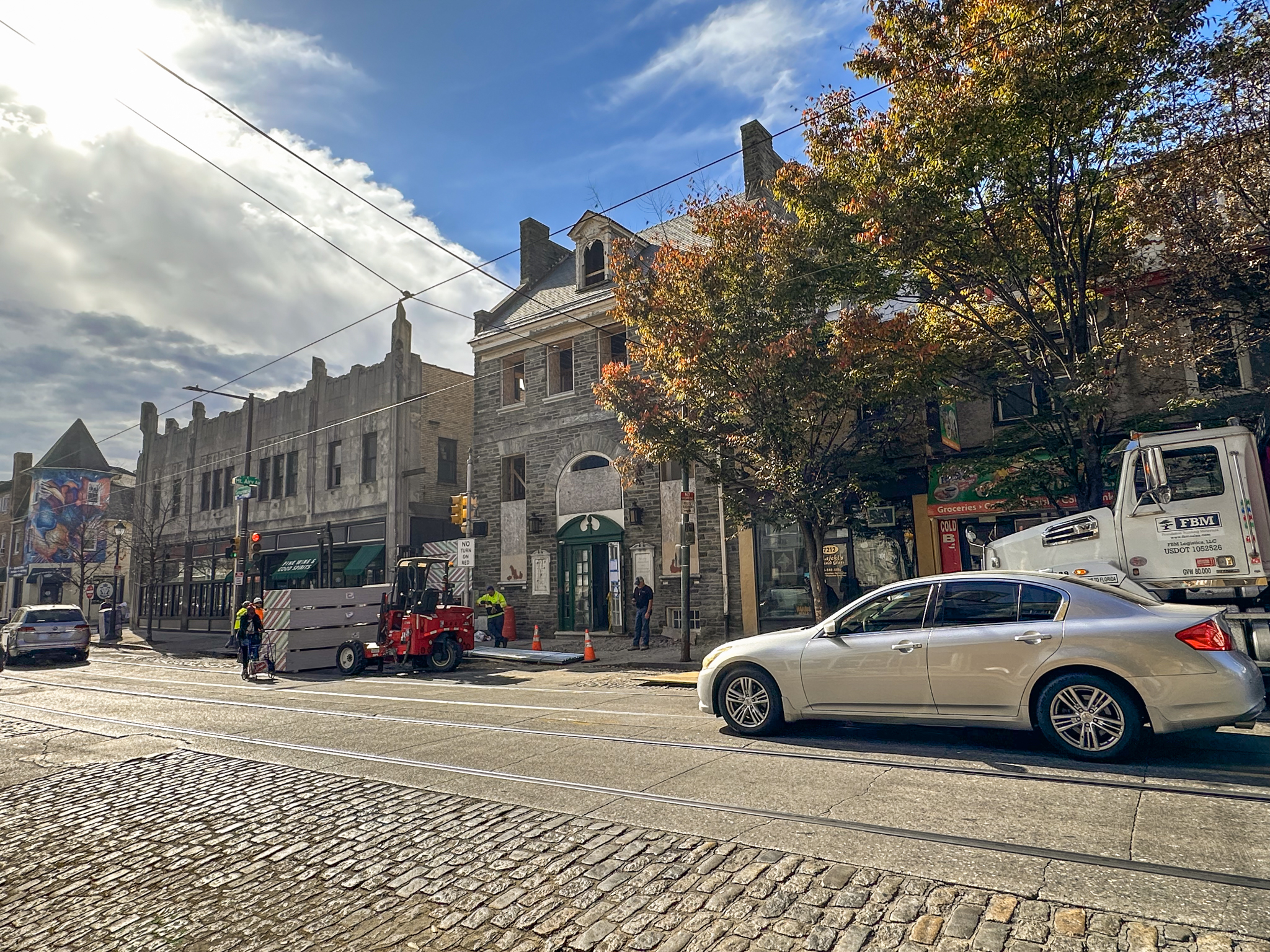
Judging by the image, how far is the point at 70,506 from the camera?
182 feet

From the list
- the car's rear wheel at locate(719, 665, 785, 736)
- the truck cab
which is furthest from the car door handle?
the truck cab

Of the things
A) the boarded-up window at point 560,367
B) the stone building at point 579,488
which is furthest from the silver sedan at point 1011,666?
the boarded-up window at point 560,367

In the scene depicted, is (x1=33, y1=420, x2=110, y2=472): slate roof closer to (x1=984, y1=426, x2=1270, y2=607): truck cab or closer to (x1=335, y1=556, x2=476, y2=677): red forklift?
(x1=335, y1=556, x2=476, y2=677): red forklift

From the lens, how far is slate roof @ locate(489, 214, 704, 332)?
2312 centimetres

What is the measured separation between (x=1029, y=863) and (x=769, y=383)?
397 inches

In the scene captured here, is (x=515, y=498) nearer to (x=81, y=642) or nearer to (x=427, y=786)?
(x=81, y=642)

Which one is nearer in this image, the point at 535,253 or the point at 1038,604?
the point at 1038,604

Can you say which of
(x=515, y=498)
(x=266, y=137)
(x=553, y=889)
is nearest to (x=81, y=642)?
(x=515, y=498)

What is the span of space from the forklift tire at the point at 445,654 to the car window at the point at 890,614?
1121 cm

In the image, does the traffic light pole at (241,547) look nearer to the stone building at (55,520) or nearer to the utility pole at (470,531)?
the utility pole at (470,531)

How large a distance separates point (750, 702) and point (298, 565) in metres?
28.0

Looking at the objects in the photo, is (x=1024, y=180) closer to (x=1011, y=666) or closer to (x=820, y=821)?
(x=1011, y=666)

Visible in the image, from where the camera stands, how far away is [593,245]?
79.5 feet

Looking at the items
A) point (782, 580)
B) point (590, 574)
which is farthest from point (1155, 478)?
point (590, 574)
